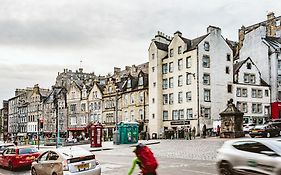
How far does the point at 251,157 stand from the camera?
12.7 m

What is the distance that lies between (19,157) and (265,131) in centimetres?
2655

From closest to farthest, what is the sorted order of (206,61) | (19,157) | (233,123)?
(19,157) < (233,123) < (206,61)

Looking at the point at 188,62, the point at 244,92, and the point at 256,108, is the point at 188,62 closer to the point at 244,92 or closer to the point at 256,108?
the point at 244,92

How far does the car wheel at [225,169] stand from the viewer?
1377 cm

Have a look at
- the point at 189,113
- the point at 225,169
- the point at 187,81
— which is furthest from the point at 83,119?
the point at 225,169

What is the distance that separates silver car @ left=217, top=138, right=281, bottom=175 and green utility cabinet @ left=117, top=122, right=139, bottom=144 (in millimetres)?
28334

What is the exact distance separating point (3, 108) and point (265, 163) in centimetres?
13179

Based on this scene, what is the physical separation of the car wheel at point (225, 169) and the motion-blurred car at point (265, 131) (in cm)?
2767

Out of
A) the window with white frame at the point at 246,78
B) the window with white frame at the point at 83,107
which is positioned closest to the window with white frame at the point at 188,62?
the window with white frame at the point at 246,78

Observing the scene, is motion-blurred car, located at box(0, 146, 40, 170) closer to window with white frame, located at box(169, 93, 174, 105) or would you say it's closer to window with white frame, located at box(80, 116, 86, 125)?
window with white frame, located at box(169, 93, 174, 105)

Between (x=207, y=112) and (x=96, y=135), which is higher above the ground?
(x=207, y=112)

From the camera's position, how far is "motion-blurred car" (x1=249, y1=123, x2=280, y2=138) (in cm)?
4028

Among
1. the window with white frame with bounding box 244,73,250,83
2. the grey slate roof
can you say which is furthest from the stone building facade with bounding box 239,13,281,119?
Result: the grey slate roof

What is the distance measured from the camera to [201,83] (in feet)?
190
